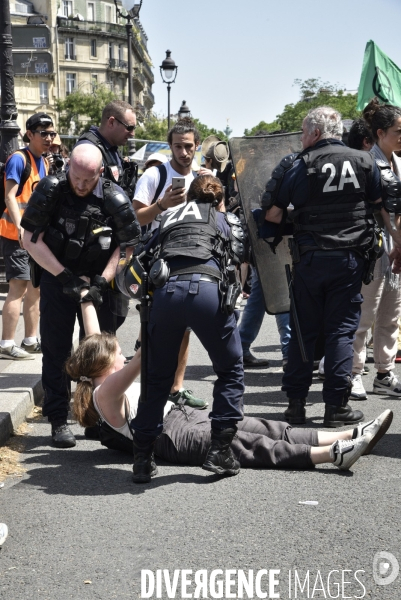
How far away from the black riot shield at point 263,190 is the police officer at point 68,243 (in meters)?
1.51

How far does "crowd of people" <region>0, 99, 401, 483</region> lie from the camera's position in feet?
15.5

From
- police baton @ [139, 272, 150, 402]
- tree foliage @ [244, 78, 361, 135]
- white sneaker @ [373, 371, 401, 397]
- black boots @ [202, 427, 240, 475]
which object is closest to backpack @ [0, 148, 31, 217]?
white sneaker @ [373, 371, 401, 397]

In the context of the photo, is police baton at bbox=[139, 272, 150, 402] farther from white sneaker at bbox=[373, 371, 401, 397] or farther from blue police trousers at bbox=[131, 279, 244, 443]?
white sneaker at bbox=[373, 371, 401, 397]

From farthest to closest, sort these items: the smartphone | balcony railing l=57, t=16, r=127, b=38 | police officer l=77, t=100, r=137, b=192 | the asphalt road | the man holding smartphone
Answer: balcony railing l=57, t=16, r=127, b=38 < the man holding smartphone < police officer l=77, t=100, r=137, b=192 < the smartphone < the asphalt road

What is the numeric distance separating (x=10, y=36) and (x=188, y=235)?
21.6 feet

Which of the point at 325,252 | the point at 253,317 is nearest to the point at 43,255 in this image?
the point at 325,252

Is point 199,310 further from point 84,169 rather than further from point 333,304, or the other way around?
point 333,304

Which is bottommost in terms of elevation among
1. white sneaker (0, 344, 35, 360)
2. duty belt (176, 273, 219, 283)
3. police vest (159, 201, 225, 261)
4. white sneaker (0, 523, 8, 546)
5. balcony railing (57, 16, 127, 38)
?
white sneaker (0, 523, 8, 546)

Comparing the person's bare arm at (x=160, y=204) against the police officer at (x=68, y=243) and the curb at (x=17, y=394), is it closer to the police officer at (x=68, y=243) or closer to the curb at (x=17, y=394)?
the police officer at (x=68, y=243)

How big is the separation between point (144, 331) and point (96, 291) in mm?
1027

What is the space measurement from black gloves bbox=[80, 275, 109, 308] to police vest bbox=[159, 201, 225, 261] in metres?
0.91

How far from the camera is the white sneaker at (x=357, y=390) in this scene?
6.79 metres

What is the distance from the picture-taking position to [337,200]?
19.1 feet

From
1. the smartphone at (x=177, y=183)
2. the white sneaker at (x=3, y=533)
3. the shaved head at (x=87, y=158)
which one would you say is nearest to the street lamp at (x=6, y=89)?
the smartphone at (x=177, y=183)
